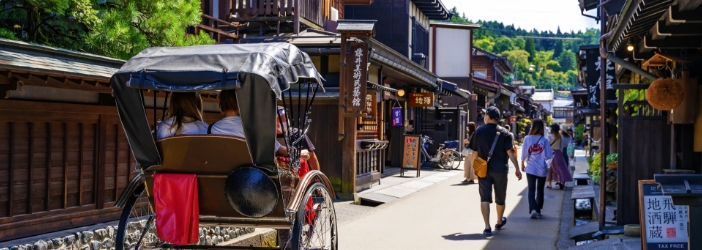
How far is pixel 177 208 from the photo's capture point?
18.9ft

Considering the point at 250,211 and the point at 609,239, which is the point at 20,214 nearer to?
the point at 250,211

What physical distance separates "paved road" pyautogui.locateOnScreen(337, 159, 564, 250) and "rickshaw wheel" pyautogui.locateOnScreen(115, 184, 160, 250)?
2.76 m

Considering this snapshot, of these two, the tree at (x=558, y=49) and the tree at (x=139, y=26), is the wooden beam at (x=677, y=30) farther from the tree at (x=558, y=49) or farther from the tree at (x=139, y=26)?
the tree at (x=558, y=49)

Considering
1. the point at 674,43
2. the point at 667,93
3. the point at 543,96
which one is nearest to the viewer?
the point at 674,43

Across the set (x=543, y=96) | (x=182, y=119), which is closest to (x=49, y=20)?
(x=182, y=119)

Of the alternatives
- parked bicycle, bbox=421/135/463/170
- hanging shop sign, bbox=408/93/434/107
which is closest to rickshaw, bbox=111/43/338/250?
hanging shop sign, bbox=408/93/434/107

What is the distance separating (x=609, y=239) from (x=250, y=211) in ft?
18.9

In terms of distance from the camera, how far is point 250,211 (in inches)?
225

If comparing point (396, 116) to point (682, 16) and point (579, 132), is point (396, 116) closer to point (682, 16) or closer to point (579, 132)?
point (682, 16)

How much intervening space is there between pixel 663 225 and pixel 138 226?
19.2ft

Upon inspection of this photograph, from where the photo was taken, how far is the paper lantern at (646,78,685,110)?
8547mm

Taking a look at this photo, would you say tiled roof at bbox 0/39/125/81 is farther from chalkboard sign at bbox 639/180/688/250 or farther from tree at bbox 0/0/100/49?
chalkboard sign at bbox 639/180/688/250

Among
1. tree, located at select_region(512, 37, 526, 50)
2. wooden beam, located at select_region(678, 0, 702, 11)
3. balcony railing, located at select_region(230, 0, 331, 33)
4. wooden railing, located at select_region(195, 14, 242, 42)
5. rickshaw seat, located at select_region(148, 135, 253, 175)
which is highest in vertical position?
tree, located at select_region(512, 37, 526, 50)

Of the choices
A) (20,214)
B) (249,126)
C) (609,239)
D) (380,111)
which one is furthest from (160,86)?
(380,111)
